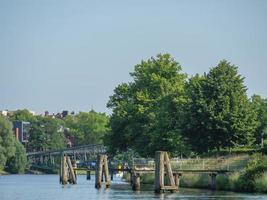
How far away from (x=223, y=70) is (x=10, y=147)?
100208 millimetres

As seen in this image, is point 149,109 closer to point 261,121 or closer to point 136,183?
point 261,121

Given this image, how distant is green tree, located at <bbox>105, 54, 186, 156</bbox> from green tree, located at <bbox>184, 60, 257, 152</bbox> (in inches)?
197

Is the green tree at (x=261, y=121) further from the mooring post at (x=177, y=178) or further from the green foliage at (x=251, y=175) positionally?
the green foliage at (x=251, y=175)

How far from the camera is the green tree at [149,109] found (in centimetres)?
10644

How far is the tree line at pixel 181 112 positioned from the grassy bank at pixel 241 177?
265 inches

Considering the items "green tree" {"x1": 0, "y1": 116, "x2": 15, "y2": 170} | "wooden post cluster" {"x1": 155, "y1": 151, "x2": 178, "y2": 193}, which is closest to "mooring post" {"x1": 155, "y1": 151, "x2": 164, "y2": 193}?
"wooden post cluster" {"x1": 155, "y1": 151, "x2": 178, "y2": 193}

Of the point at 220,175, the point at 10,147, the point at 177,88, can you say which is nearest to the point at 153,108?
the point at 177,88

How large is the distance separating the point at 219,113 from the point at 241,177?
17.4 meters

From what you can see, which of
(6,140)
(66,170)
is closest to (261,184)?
(66,170)

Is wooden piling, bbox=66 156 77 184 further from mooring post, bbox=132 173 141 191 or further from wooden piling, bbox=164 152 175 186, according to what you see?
wooden piling, bbox=164 152 175 186

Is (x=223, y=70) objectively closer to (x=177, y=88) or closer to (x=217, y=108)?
(x=217, y=108)

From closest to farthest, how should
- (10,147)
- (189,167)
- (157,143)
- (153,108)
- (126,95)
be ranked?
(189,167), (157,143), (153,108), (126,95), (10,147)

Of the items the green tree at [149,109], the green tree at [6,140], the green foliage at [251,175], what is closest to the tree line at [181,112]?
the green tree at [149,109]

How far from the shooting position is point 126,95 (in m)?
123
